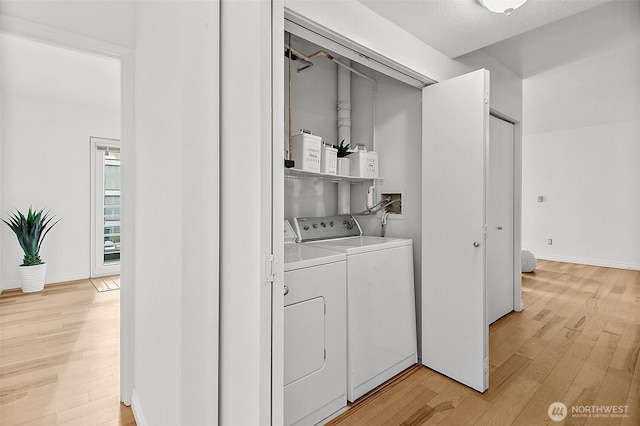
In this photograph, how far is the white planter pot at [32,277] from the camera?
3947mm

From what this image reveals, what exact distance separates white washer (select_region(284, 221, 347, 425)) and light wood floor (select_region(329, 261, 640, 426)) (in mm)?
194

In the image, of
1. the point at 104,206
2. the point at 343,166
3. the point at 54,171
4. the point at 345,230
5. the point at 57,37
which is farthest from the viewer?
the point at 104,206

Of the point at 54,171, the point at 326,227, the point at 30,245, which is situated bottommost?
the point at 30,245

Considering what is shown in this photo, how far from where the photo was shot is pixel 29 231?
4016 mm

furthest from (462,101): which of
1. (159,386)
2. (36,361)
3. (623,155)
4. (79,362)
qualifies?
(623,155)

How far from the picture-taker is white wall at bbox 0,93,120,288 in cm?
407

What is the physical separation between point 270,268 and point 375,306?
1.26m

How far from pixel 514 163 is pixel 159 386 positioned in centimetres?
369

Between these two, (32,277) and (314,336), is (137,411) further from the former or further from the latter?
(32,277)

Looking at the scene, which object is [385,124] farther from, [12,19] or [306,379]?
[12,19]

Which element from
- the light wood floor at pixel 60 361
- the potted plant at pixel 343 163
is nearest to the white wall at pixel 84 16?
the potted plant at pixel 343 163

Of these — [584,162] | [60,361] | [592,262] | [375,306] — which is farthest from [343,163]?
[592,262]

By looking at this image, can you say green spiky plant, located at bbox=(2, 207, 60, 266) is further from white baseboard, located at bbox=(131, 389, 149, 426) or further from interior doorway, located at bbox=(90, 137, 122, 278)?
white baseboard, located at bbox=(131, 389, 149, 426)

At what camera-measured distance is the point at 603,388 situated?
201cm
